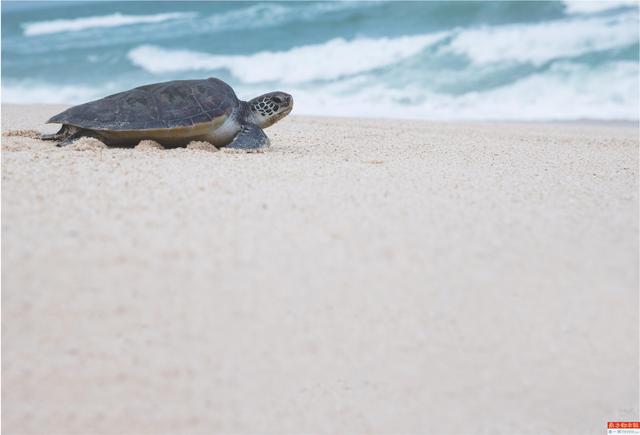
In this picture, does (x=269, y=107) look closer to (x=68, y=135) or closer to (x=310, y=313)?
(x=68, y=135)

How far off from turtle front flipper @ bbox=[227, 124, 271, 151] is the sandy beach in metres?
1.81

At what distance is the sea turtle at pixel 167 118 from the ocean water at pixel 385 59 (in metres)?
6.22

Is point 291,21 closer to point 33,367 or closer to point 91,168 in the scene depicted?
point 91,168

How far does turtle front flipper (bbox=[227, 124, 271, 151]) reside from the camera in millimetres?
5457

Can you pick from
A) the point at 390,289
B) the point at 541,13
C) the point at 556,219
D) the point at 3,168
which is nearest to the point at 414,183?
the point at 556,219

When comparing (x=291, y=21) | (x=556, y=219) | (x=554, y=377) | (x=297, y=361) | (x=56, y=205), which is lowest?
(x=554, y=377)

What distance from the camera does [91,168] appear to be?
4.19m

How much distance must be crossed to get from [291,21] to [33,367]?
21.8 metres

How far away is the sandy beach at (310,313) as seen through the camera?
248cm

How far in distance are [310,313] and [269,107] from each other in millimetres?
3349

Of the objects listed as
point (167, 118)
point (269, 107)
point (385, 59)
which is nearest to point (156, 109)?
point (167, 118)

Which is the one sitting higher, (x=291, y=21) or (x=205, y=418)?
(x=291, y=21)

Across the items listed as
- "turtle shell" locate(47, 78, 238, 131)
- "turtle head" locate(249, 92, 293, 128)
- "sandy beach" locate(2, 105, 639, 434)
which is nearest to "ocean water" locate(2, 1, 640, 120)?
"turtle head" locate(249, 92, 293, 128)

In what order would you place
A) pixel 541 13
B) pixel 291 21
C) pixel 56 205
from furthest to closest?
pixel 291 21 < pixel 541 13 < pixel 56 205
